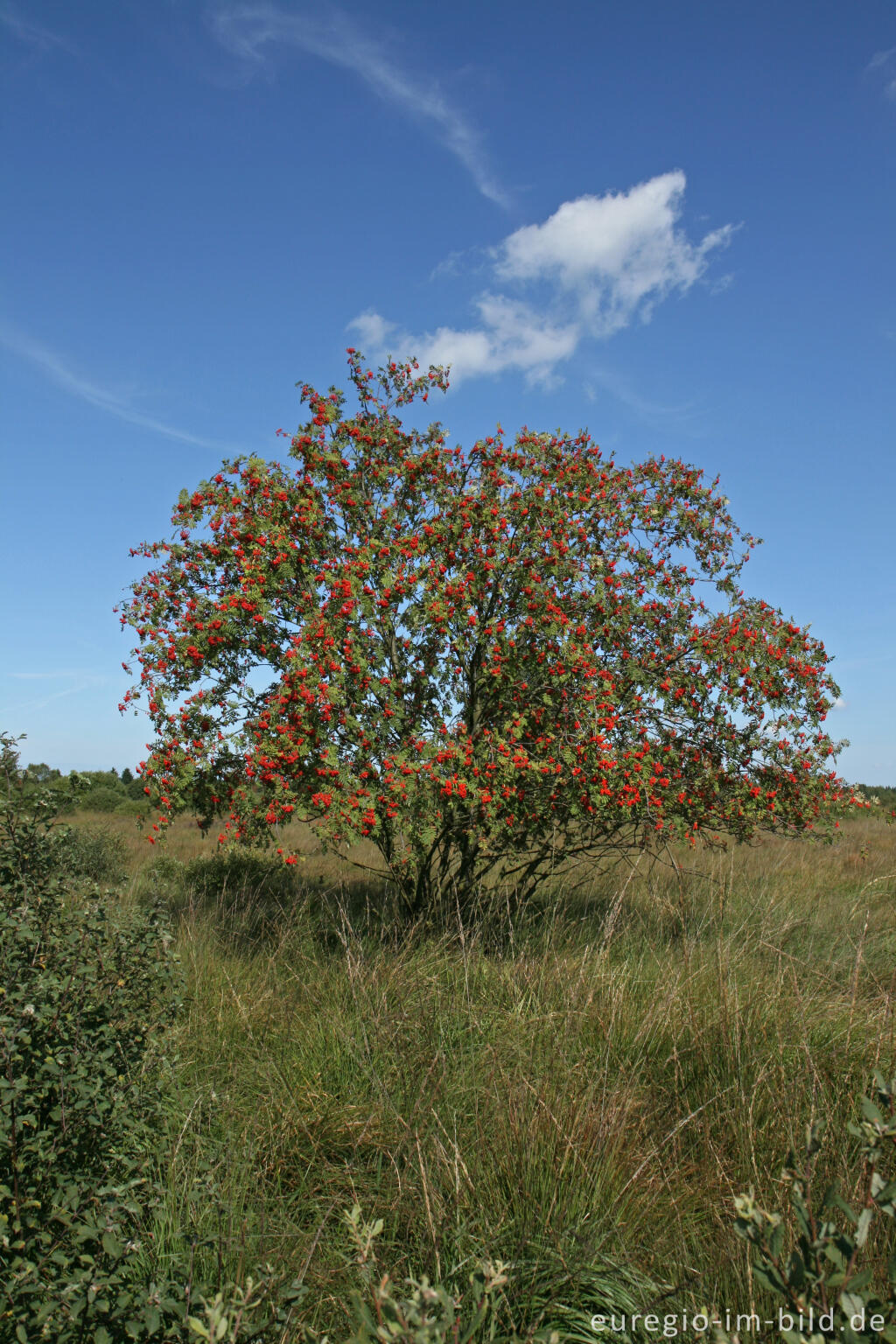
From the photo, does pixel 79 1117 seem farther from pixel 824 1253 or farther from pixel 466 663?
pixel 466 663

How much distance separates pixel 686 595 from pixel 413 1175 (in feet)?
17.3

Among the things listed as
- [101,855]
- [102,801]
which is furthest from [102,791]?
[101,855]

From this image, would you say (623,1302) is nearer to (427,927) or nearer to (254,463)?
(427,927)

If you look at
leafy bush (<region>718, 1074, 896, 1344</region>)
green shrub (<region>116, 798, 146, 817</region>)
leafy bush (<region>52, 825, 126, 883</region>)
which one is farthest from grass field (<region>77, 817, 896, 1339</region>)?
green shrub (<region>116, 798, 146, 817</region>)

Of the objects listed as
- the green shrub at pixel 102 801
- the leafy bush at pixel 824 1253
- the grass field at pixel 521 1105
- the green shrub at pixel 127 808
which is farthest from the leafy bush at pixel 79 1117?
the green shrub at pixel 102 801

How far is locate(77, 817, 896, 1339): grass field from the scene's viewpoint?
2643 mm

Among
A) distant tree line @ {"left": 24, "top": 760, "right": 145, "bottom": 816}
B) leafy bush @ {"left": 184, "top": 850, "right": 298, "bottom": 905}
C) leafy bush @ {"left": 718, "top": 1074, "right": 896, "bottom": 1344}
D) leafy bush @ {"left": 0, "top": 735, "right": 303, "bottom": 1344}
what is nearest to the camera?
leafy bush @ {"left": 718, "top": 1074, "right": 896, "bottom": 1344}

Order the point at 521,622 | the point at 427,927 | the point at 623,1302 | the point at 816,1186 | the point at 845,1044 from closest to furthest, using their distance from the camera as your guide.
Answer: the point at 623,1302 → the point at 816,1186 → the point at 845,1044 → the point at 521,622 → the point at 427,927

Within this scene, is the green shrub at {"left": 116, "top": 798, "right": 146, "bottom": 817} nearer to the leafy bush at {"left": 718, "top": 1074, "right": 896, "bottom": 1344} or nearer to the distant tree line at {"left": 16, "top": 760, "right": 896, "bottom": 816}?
the distant tree line at {"left": 16, "top": 760, "right": 896, "bottom": 816}

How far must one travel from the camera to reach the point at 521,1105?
3.01m

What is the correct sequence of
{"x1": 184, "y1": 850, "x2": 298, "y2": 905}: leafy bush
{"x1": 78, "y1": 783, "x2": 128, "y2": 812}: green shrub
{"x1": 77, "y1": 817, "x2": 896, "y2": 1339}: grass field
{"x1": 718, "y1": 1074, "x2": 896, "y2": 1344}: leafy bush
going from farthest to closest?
{"x1": 78, "y1": 783, "x2": 128, "y2": 812}: green shrub
{"x1": 184, "y1": 850, "x2": 298, "y2": 905}: leafy bush
{"x1": 77, "y1": 817, "x2": 896, "y2": 1339}: grass field
{"x1": 718, "y1": 1074, "x2": 896, "y2": 1344}: leafy bush

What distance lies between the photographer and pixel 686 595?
22.9 feet

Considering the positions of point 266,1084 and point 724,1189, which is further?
point 266,1084

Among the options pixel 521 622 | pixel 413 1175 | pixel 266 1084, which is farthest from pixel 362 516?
pixel 413 1175
